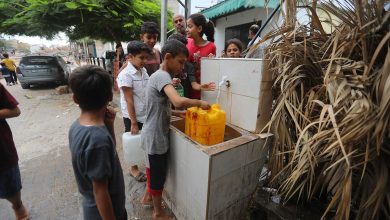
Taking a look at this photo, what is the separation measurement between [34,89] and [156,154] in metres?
11.2

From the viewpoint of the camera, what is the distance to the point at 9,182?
2.17m

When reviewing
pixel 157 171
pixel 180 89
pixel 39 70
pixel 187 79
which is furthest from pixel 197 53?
pixel 39 70

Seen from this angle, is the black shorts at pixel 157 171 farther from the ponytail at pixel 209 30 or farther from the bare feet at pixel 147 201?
the ponytail at pixel 209 30

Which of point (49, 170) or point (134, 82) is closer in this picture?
point (134, 82)

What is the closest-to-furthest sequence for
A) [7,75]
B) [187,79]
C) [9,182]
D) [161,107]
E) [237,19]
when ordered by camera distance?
[161,107] → [9,182] → [187,79] → [237,19] → [7,75]

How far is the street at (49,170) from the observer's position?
2.63 m

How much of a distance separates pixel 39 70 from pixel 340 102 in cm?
1180

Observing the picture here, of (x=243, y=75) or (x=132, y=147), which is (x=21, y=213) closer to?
(x=132, y=147)

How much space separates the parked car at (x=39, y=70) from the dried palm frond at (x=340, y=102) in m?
11.2

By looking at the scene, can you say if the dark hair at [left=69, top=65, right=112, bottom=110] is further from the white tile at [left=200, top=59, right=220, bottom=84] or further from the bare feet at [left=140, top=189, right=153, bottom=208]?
the bare feet at [left=140, top=189, right=153, bottom=208]

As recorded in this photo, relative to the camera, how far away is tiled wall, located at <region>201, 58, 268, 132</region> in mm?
1907

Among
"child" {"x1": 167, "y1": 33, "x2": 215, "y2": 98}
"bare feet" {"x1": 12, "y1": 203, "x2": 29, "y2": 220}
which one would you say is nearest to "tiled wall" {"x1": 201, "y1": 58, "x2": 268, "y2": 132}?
"child" {"x1": 167, "y1": 33, "x2": 215, "y2": 98}

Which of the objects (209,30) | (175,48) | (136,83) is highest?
(209,30)

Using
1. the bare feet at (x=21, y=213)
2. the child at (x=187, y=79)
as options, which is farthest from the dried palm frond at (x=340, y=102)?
the bare feet at (x=21, y=213)
